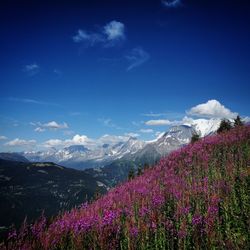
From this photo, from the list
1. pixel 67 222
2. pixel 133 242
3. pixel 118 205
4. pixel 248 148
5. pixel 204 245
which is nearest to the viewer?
pixel 204 245

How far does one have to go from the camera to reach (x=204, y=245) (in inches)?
265

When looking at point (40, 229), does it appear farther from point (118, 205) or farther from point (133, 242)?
point (118, 205)

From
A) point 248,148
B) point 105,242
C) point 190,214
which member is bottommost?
point 105,242

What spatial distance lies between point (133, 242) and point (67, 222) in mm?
2626

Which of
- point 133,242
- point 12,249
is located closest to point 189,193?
point 133,242

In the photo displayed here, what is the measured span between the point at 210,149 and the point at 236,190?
8.92 meters

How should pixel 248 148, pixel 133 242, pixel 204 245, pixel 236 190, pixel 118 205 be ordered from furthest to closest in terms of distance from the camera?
pixel 248 148 → pixel 118 205 → pixel 236 190 → pixel 133 242 → pixel 204 245

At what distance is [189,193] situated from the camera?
10.4 meters

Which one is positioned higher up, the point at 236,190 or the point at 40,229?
the point at 236,190

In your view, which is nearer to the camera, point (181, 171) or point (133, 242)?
point (133, 242)

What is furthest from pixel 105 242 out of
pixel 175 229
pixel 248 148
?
pixel 248 148

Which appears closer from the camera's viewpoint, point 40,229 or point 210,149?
point 40,229

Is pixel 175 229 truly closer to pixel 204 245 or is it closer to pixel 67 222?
pixel 204 245

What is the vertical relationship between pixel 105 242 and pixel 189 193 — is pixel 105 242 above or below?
below
